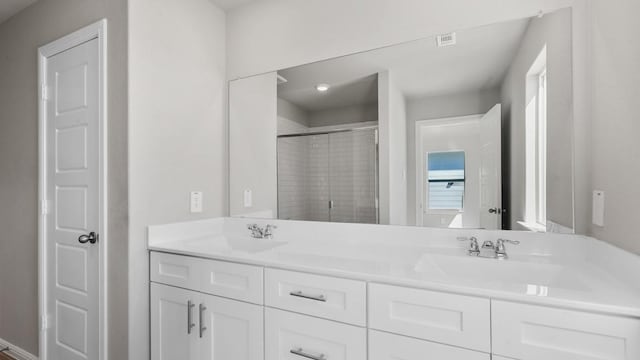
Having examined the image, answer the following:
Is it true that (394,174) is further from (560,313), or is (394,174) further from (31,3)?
(31,3)

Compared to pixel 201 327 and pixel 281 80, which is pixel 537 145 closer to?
pixel 281 80

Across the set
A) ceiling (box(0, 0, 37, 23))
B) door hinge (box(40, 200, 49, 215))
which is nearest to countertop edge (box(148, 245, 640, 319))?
door hinge (box(40, 200, 49, 215))

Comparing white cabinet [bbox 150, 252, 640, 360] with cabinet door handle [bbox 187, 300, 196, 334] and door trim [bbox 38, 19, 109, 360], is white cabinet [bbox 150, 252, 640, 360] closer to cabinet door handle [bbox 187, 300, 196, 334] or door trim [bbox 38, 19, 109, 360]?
cabinet door handle [bbox 187, 300, 196, 334]

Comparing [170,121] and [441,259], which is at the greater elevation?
[170,121]

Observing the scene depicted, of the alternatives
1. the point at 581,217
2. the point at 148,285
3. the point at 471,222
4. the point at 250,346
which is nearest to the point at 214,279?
the point at 250,346

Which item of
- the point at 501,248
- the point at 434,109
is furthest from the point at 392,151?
the point at 501,248

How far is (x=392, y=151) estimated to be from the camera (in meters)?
1.68

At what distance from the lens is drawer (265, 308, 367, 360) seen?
45.5 inches

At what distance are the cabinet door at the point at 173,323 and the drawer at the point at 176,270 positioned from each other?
37 millimetres

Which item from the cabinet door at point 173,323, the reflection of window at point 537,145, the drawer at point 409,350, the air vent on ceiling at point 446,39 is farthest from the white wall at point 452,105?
the cabinet door at point 173,323

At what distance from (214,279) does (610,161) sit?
168 centimetres

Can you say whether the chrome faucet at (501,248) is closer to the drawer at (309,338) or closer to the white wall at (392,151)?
the white wall at (392,151)

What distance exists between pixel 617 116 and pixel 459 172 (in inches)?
23.6

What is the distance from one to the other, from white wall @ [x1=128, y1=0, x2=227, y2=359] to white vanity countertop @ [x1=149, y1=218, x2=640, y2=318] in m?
0.14
